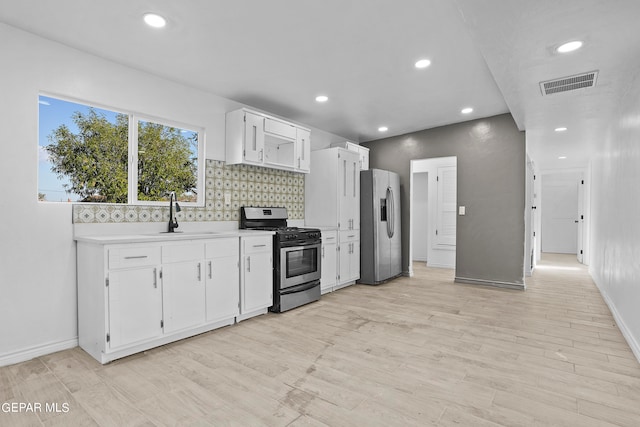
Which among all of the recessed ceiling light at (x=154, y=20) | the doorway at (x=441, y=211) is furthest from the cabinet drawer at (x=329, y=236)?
the recessed ceiling light at (x=154, y=20)

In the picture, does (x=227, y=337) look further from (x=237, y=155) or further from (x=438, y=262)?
(x=438, y=262)

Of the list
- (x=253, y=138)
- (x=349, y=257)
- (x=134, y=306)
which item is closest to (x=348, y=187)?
(x=349, y=257)

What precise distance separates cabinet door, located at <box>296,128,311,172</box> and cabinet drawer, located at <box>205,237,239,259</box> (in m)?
1.60

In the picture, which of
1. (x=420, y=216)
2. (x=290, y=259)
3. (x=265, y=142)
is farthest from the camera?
(x=420, y=216)

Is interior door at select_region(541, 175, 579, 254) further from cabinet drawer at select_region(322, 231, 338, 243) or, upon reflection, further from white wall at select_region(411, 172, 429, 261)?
cabinet drawer at select_region(322, 231, 338, 243)

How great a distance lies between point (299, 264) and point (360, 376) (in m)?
1.86

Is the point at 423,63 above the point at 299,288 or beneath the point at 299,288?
above

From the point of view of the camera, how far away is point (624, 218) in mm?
3195

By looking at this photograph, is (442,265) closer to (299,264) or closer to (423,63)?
(299,264)

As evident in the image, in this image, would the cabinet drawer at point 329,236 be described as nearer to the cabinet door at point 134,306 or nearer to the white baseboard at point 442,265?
the cabinet door at point 134,306

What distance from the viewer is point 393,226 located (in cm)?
548

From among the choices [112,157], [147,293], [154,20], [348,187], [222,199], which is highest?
[154,20]

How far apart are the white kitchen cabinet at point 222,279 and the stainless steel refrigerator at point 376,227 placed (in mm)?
2387

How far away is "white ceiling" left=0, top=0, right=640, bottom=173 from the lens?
2.20 metres
